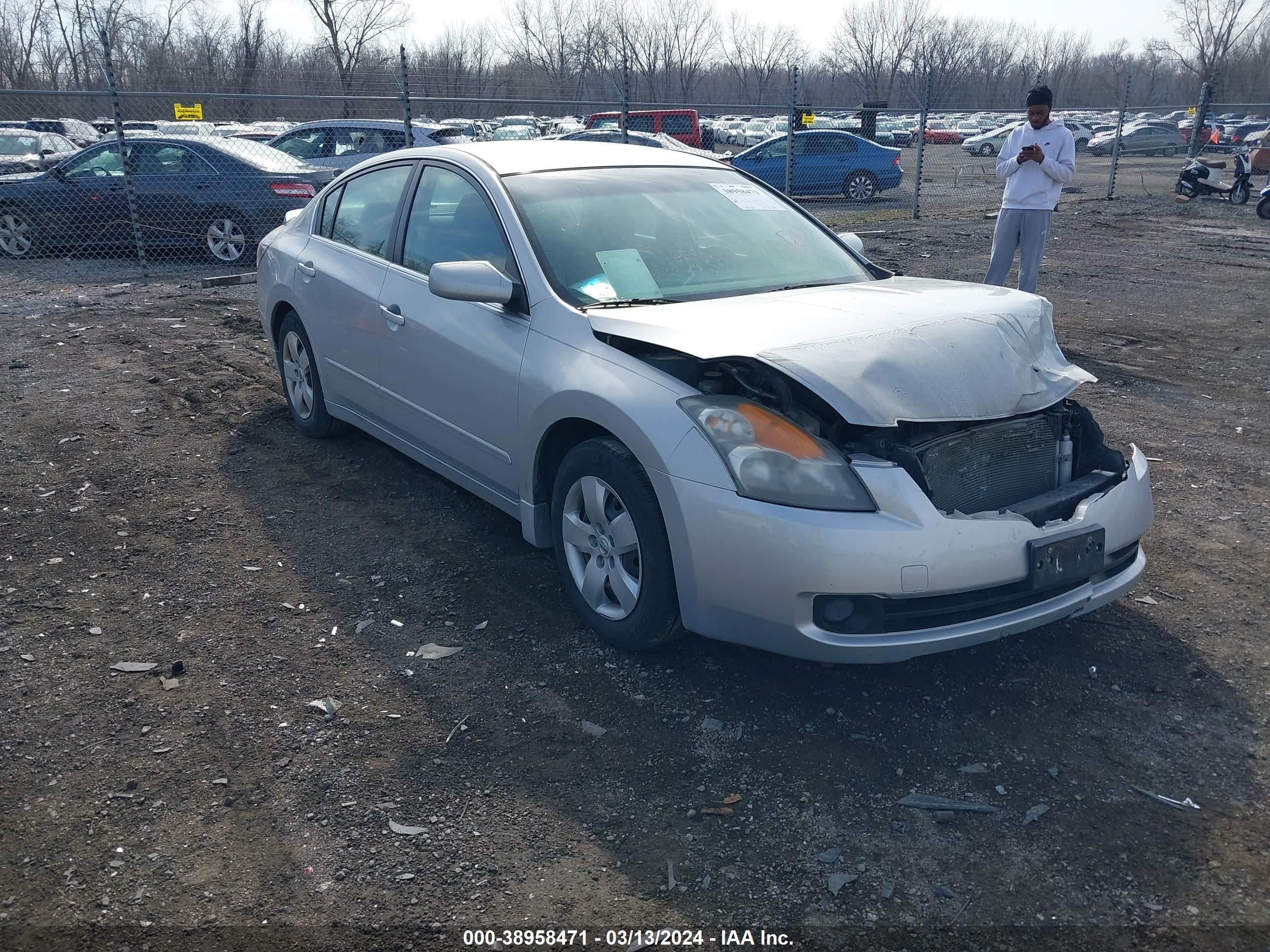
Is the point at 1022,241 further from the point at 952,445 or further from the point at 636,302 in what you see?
the point at 952,445

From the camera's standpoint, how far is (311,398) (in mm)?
5594

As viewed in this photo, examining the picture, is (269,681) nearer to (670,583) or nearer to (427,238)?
(670,583)

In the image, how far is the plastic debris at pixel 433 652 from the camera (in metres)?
3.52

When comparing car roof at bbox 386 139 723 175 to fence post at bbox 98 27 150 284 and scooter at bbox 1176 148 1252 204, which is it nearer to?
fence post at bbox 98 27 150 284

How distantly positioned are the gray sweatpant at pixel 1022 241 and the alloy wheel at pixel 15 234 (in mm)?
11167

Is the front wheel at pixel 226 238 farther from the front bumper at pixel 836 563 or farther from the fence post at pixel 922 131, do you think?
the front bumper at pixel 836 563

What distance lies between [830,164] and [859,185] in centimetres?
88

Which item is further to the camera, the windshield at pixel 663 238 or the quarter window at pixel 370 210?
the quarter window at pixel 370 210

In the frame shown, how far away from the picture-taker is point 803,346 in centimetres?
312

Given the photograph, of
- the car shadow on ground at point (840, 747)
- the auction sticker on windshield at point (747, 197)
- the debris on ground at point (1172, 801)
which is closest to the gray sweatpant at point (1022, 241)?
the auction sticker on windshield at point (747, 197)

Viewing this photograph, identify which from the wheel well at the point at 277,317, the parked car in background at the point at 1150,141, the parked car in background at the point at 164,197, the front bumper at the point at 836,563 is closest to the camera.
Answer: the front bumper at the point at 836,563

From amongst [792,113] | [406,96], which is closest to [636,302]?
[406,96]

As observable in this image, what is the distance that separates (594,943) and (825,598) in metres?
1.16

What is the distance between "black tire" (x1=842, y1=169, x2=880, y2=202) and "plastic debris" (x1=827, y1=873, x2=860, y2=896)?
19.3m
